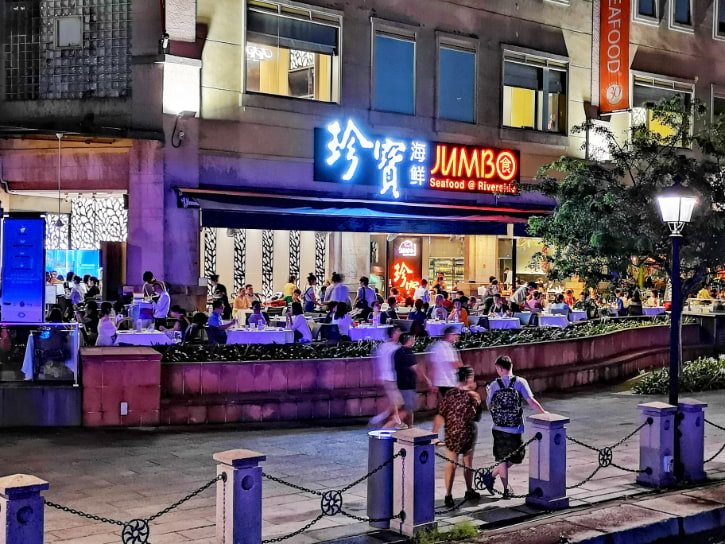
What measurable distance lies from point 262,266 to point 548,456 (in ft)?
56.0

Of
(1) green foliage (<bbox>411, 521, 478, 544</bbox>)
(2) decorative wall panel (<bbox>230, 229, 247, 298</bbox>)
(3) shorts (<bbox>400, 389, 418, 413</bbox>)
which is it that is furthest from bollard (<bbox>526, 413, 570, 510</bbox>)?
(2) decorative wall panel (<bbox>230, 229, 247, 298</bbox>)

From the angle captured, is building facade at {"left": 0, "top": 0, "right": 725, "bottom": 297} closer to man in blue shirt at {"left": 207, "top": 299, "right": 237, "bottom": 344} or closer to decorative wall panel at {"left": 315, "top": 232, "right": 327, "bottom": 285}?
decorative wall panel at {"left": 315, "top": 232, "right": 327, "bottom": 285}

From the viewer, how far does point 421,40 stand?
1028 inches

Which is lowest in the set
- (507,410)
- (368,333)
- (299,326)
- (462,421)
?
(462,421)

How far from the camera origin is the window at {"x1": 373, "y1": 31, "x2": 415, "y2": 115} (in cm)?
2533

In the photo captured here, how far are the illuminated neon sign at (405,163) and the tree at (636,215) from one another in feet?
15.1

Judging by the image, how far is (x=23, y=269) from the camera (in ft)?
48.7

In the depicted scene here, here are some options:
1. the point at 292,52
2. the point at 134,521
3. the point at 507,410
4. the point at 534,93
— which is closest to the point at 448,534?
the point at 507,410

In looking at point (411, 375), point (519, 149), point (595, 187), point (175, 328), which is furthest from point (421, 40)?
point (411, 375)

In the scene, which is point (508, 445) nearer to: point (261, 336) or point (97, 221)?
point (261, 336)

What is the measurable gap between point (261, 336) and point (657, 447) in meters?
8.79

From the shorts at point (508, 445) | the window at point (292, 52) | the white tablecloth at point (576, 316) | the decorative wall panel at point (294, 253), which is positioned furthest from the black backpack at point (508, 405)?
the decorative wall panel at point (294, 253)

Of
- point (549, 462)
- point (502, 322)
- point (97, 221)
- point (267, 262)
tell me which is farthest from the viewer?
point (267, 262)

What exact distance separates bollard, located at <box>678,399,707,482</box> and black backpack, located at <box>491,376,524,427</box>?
97.5 inches
